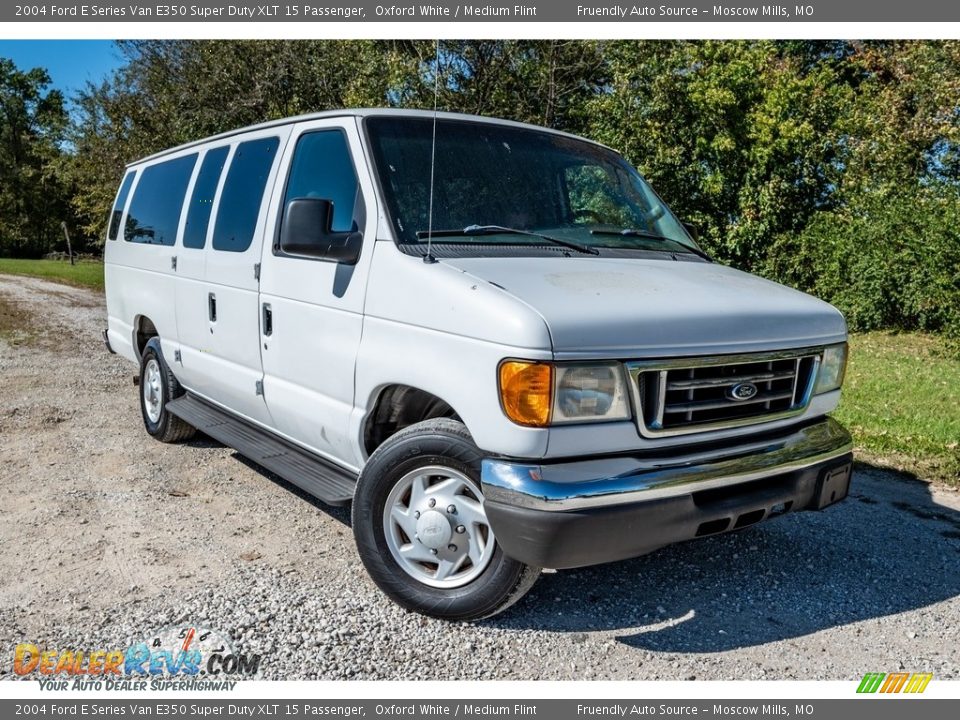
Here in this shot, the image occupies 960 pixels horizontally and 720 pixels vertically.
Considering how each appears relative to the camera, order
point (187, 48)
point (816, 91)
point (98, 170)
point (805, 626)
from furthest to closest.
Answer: point (98, 170) → point (187, 48) → point (816, 91) → point (805, 626)

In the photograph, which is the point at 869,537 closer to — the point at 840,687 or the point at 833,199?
the point at 840,687

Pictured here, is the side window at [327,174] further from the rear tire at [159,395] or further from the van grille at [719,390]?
the rear tire at [159,395]

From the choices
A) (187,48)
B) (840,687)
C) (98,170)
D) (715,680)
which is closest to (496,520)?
(715,680)

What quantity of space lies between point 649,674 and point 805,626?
2.99 feet

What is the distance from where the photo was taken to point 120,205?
295 inches

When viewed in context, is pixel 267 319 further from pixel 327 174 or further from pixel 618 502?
pixel 618 502

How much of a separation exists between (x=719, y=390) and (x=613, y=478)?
691 millimetres

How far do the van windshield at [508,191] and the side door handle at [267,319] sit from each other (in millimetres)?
1141

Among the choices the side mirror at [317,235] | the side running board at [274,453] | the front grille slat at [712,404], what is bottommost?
the side running board at [274,453]

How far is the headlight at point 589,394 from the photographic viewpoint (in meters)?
3.10

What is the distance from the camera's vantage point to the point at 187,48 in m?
18.6

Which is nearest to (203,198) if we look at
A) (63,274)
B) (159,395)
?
(159,395)

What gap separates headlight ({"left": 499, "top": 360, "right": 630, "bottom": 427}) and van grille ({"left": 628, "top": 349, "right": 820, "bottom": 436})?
9 centimetres

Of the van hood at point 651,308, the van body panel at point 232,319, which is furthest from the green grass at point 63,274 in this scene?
the van hood at point 651,308
